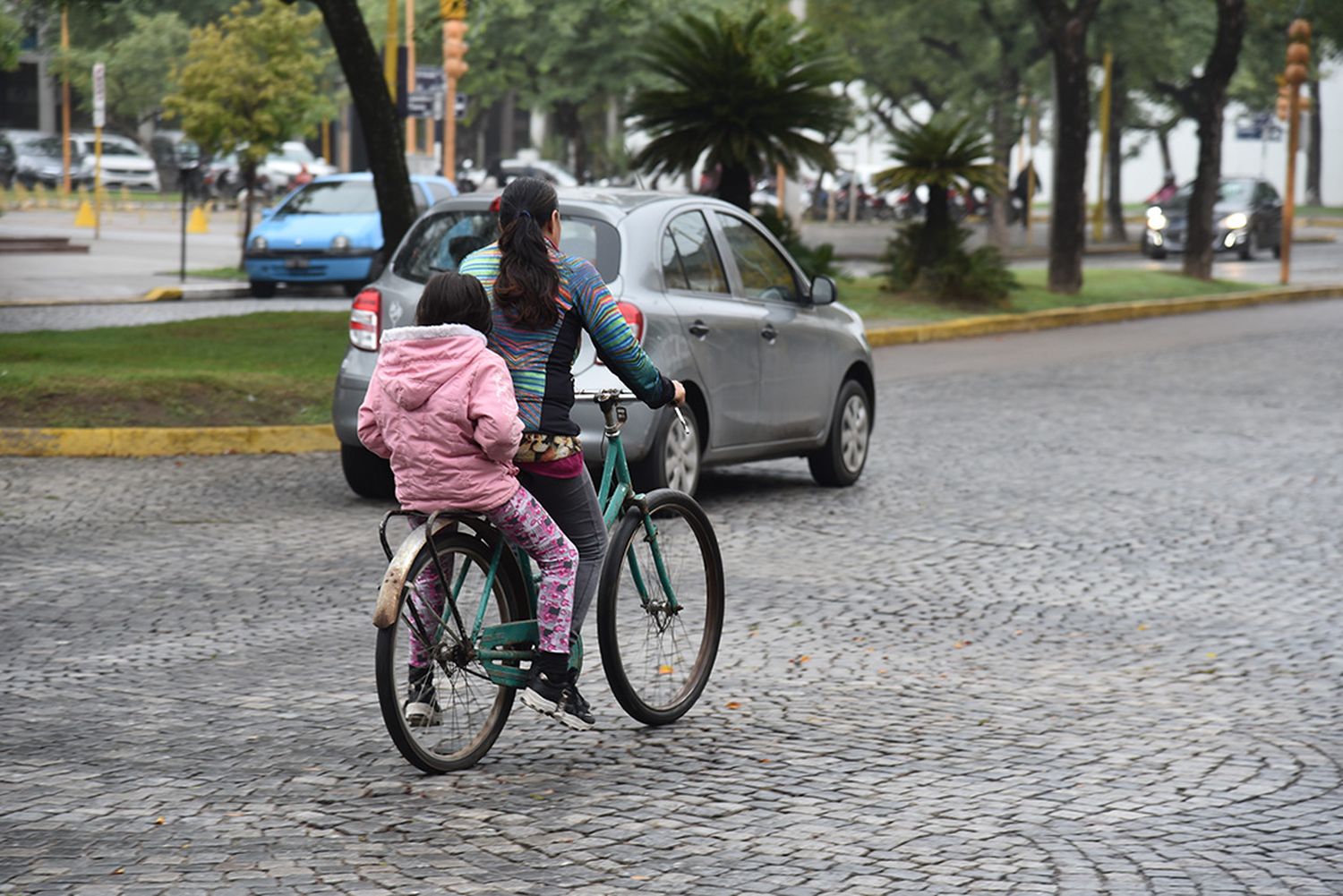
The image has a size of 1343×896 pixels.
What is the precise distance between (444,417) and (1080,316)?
20.3 m

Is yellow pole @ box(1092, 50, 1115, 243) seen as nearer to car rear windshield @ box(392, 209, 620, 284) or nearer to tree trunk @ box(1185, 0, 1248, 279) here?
tree trunk @ box(1185, 0, 1248, 279)

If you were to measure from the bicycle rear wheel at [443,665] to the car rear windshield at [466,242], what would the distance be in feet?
14.2

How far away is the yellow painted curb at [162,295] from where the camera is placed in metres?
24.4

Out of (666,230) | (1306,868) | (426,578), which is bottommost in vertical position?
(1306,868)

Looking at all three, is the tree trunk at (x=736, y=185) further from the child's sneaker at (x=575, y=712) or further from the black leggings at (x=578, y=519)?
the child's sneaker at (x=575, y=712)

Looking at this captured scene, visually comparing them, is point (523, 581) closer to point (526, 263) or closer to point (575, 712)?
point (575, 712)

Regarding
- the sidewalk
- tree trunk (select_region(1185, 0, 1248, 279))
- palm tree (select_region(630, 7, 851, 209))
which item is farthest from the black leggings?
tree trunk (select_region(1185, 0, 1248, 279))

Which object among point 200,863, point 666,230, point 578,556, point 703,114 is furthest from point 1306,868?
point 703,114

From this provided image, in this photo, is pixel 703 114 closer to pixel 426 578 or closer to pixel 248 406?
pixel 248 406

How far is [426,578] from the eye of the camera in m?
5.43

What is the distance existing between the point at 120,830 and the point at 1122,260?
37.8 meters

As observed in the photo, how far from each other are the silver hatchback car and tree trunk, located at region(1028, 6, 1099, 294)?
1592 centimetres

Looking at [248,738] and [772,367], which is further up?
[772,367]

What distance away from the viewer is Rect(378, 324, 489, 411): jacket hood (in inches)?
210
